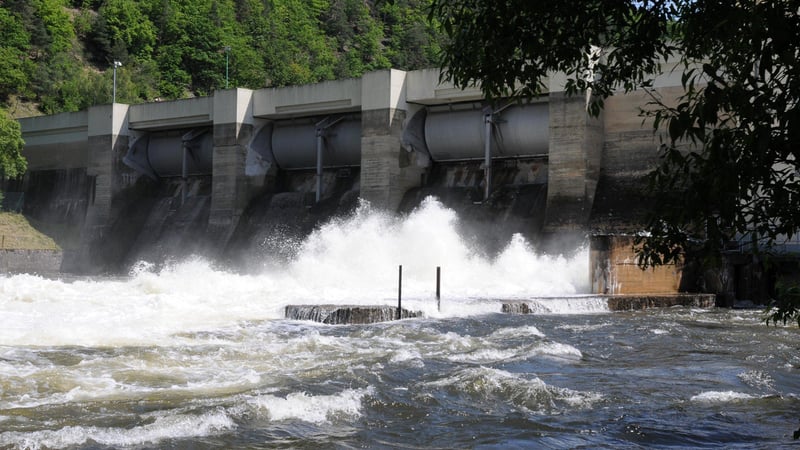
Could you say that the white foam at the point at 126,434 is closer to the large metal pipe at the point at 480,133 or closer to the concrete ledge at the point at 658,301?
the concrete ledge at the point at 658,301

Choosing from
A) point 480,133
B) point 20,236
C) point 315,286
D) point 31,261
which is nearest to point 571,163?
point 480,133

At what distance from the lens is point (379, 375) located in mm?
12523

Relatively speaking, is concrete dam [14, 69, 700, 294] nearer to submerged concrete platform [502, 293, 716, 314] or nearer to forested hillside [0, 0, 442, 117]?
submerged concrete platform [502, 293, 716, 314]

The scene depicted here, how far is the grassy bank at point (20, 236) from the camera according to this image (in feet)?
149

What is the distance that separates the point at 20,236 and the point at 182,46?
48.1 m

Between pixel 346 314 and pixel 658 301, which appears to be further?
pixel 658 301

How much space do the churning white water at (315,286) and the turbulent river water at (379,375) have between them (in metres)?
0.13

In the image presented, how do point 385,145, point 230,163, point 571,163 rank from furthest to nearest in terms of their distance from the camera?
point 230,163 → point 385,145 → point 571,163

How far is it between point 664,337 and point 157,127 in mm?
31965

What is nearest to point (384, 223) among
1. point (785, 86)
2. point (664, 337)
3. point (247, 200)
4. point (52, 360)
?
point (247, 200)

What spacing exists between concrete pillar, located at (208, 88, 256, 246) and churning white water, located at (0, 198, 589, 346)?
2.06m

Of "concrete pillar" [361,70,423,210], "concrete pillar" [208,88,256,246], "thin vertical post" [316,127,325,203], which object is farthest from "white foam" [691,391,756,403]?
"concrete pillar" [208,88,256,246]

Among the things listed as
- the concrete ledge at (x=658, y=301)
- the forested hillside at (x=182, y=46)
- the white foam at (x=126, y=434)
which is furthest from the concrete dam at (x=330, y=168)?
the forested hillside at (x=182, y=46)

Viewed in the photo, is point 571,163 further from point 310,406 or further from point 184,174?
point 310,406
